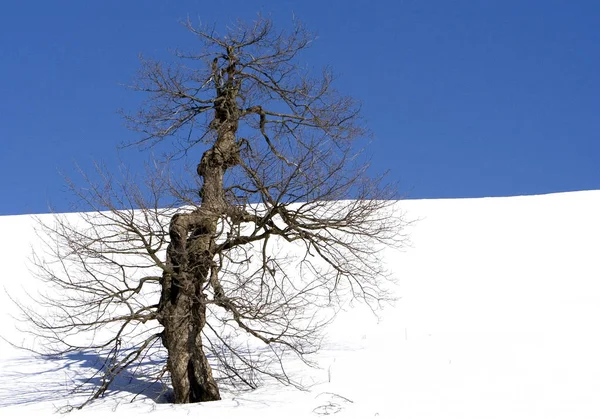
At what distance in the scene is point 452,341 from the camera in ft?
40.2

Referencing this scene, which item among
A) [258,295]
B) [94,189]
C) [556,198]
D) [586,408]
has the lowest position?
[586,408]

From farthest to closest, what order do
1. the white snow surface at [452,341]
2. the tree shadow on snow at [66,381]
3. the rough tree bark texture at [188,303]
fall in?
1. the tree shadow on snow at [66,381]
2. the rough tree bark texture at [188,303]
3. the white snow surface at [452,341]

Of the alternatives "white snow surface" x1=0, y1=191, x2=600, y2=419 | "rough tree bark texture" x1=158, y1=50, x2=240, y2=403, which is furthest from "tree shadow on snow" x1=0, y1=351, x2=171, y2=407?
"rough tree bark texture" x1=158, y1=50, x2=240, y2=403

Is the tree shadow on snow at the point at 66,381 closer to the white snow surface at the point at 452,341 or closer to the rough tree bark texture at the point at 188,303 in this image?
the white snow surface at the point at 452,341

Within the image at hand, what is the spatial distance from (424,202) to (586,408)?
621 inches

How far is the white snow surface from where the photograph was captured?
→ 8.97 m

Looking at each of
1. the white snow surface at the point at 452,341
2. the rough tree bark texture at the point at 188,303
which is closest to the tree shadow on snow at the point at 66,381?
the white snow surface at the point at 452,341

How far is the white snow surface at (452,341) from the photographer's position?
8969 mm

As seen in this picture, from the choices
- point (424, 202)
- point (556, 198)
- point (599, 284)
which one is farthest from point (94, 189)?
point (556, 198)

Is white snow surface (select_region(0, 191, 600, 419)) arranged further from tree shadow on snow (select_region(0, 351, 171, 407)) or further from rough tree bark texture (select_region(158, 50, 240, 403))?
rough tree bark texture (select_region(158, 50, 240, 403))

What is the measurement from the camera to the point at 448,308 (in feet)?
50.5

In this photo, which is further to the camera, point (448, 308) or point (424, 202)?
point (424, 202)

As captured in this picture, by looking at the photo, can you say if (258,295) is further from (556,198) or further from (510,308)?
(556,198)

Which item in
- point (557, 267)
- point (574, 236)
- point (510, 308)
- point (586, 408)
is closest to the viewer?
point (586, 408)
